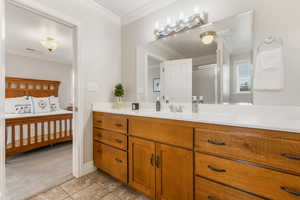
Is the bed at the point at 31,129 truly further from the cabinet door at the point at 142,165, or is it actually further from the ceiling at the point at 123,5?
the ceiling at the point at 123,5

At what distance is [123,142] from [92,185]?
70 centimetres

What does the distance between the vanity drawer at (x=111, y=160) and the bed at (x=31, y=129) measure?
1.56 meters

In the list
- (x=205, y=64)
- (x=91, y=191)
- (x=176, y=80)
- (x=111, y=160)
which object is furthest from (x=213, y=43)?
(x=91, y=191)

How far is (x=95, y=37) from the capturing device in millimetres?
2082

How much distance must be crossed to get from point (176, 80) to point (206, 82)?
38 cm

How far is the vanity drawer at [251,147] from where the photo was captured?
76 cm

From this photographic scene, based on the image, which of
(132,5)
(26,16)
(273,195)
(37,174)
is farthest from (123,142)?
(26,16)

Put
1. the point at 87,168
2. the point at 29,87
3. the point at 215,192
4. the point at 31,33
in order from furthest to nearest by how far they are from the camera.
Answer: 1. the point at 29,87
2. the point at 31,33
3. the point at 87,168
4. the point at 215,192

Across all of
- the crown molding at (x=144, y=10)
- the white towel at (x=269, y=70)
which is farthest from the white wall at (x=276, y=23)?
the crown molding at (x=144, y=10)

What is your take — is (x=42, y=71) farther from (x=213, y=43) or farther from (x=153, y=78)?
(x=213, y=43)

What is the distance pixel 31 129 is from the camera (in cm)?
263

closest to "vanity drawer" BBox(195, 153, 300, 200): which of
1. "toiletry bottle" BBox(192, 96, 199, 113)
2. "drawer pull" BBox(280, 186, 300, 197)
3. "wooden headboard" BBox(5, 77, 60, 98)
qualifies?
"drawer pull" BBox(280, 186, 300, 197)

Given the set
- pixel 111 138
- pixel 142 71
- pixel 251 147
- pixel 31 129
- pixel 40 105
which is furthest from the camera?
pixel 40 105

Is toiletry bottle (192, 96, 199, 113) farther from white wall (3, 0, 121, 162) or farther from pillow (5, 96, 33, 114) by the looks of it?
pillow (5, 96, 33, 114)
